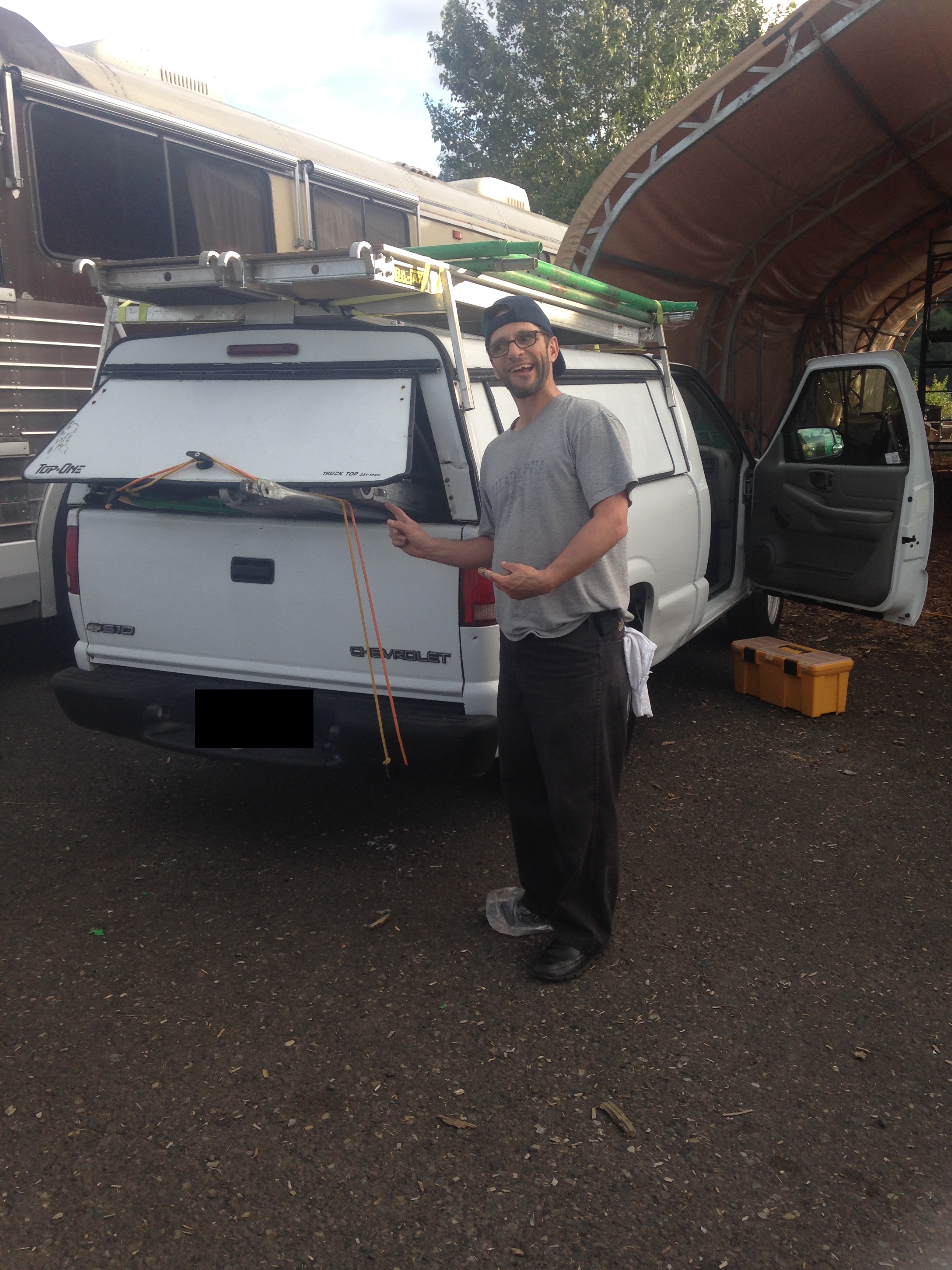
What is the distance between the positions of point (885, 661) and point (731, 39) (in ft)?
89.0

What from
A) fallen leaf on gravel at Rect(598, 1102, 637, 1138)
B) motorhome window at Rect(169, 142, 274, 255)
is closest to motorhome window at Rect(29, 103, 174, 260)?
motorhome window at Rect(169, 142, 274, 255)

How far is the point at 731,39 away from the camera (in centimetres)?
2786

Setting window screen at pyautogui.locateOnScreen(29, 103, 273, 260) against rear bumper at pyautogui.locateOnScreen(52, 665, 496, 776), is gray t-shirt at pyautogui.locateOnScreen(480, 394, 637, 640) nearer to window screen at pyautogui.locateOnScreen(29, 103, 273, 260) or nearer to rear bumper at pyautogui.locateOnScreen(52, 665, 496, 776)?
rear bumper at pyautogui.locateOnScreen(52, 665, 496, 776)

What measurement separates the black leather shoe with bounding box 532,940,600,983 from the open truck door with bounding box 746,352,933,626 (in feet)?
11.1

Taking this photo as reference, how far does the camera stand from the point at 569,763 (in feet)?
9.85

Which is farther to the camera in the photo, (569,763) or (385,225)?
(385,225)

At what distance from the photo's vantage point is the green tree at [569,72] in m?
26.3

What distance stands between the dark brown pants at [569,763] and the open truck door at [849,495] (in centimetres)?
306

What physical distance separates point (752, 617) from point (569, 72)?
2547cm

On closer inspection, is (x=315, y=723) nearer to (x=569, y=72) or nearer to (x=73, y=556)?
(x=73, y=556)

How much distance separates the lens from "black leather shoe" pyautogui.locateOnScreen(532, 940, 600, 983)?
10.2ft

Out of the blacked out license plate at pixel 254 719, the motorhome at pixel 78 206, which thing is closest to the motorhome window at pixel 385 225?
the motorhome at pixel 78 206

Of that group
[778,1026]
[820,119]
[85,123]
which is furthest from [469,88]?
[778,1026]

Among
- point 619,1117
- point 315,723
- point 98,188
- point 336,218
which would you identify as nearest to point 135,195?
point 98,188
